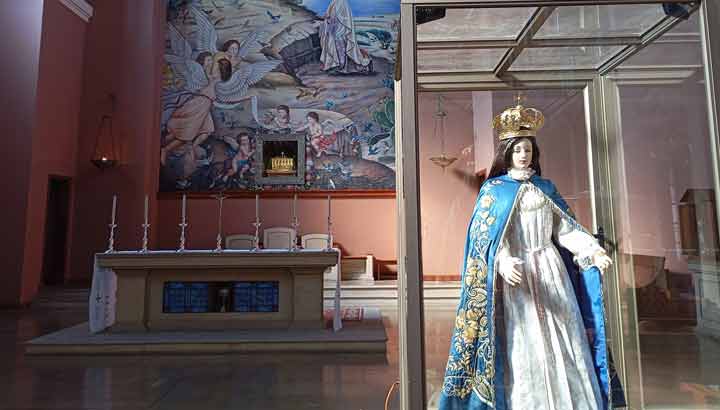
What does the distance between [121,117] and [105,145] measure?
724mm

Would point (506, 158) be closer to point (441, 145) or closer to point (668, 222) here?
point (441, 145)

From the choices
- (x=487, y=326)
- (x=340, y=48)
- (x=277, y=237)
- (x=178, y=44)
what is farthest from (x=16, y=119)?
(x=487, y=326)

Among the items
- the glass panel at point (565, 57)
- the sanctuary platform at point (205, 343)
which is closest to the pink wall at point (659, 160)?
the glass panel at point (565, 57)

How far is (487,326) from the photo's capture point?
6.08 ft

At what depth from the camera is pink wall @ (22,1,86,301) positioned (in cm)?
761

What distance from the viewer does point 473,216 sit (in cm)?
201

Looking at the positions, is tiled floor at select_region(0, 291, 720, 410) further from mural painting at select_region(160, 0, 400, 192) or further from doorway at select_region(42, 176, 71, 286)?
mural painting at select_region(160, 0, 400, 192)

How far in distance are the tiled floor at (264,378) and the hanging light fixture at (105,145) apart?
A: 4.84 m

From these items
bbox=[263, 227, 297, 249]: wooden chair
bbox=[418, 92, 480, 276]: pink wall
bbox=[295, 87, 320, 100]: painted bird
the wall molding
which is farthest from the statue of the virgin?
the wall molding

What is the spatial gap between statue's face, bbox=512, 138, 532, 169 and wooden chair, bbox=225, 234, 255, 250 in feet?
25.8

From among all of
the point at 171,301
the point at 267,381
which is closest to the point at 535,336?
the point at 267,381

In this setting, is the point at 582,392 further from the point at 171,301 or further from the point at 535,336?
the point at 171,301

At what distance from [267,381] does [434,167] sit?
2510mm

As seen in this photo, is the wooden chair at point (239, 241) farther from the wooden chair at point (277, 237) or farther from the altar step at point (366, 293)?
the altar step at point (366, 293)
